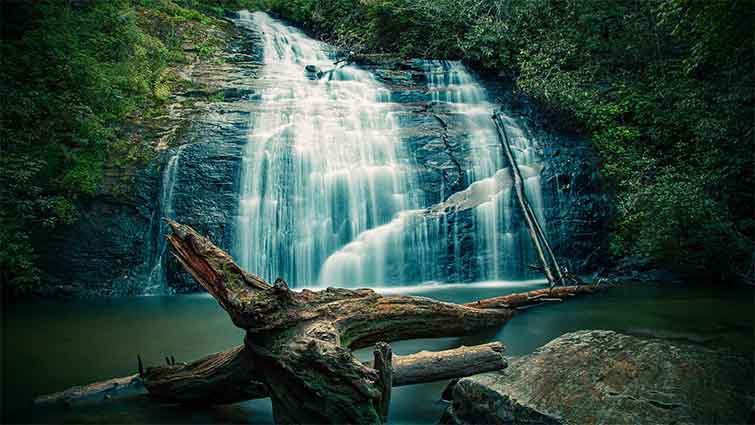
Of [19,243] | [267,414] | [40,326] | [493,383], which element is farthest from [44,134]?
[493,383]

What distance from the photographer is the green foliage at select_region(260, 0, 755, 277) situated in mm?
8781

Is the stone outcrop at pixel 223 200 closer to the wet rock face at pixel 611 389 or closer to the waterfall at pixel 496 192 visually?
the waterfall at pixel 496 192

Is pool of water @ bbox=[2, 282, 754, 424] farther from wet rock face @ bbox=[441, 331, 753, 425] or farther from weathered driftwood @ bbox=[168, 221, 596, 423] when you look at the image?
weathered driftwood @ bbox=[168, 221, 596, 423]

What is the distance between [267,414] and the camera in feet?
13.4

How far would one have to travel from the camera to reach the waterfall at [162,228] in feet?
33.4

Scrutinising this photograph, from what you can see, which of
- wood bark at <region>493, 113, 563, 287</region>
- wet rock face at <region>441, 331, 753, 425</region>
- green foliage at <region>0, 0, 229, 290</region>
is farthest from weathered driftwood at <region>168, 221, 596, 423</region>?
green foliage at <region>0, 0, 229, 290</region>

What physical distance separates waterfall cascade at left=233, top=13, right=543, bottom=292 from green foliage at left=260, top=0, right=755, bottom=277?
188 centimetres

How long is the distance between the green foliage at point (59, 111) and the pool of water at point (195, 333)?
1686 millimetres

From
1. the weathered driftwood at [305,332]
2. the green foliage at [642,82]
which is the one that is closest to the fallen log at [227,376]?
the weathered driftwood at [305,332]

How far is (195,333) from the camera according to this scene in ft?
22.9

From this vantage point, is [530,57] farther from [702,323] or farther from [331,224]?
[702,323]

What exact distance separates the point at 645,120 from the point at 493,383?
10.4 meters

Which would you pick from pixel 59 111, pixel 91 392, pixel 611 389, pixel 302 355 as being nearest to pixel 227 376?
pixel 302 355

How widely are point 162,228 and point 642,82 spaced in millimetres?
12089
